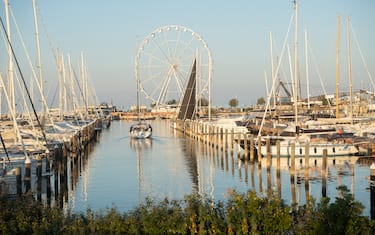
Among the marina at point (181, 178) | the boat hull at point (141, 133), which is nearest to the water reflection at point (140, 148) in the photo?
the marina at point (181, 178)

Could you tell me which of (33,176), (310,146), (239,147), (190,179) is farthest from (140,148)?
(33,176)

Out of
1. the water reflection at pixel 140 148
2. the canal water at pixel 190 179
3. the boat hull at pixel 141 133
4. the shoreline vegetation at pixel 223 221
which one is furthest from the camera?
the boat hull at pixel 141 133

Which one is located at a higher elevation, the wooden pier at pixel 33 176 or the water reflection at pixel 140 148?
the wooden pier at pixel 33 176

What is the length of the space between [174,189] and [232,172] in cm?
706

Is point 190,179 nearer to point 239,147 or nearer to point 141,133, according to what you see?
point 239,147

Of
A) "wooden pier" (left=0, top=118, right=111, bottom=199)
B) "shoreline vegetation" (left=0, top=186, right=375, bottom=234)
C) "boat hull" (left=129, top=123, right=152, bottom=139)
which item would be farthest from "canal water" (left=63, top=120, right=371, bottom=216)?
"boat hull" (left=129, top=123, right=152, bottom=139)

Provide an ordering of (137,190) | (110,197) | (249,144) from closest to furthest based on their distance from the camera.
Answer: (110,197)
(137,190)
(249,144)

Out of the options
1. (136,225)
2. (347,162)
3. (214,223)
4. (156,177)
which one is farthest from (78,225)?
(347,162)

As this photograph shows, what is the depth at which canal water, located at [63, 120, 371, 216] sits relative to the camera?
25.8 m

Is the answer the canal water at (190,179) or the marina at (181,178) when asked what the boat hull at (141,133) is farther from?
the canal water at (190,179)

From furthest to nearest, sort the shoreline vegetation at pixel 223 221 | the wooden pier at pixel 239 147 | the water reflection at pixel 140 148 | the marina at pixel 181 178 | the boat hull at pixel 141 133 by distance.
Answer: the boat hull at pixel 141 133 < the water reflection at pixel 140 148 < the wooden pier at pixel 239 147 < the marina at pixel 181 178 < the shoreline vegetation at pixel 223 221

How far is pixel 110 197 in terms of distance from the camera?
27344 millimetres

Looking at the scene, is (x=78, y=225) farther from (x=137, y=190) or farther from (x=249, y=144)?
(x=249, y=144)

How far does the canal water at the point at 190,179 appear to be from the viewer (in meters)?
25.8
